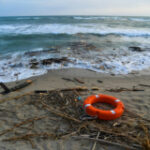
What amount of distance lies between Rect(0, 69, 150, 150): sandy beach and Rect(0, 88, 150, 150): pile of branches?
0.05 feet

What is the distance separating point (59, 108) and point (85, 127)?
78 centimetres

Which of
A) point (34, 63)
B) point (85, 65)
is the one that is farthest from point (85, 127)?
point (34, 63)

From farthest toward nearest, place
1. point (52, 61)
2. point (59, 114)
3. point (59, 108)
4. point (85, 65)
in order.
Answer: point (52, 61), point (85, 65), point (59, 108), point (59, 114)

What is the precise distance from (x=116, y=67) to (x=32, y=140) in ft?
14.5

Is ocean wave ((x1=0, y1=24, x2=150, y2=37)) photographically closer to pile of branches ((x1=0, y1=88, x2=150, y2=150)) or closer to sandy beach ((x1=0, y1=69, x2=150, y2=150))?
sandy beach ((x1=0, y1=69, x2=150, y2=150))

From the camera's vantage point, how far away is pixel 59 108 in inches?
111

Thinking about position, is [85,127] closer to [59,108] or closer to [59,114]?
[59,114]

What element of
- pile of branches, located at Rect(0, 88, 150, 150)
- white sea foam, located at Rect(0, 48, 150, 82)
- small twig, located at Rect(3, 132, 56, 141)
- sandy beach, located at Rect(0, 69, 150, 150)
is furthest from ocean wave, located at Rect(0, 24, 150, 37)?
small twig, located at Rect(3, 132, 56, 141)

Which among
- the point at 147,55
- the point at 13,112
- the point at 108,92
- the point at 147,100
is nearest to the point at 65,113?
the point at 13,112

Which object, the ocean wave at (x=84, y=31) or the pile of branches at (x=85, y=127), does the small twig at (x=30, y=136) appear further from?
the ocean wave at (x=84, y=31)

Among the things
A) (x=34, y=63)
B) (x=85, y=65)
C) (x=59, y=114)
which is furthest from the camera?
(x=34, y=63)

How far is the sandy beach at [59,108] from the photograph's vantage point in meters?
2.07

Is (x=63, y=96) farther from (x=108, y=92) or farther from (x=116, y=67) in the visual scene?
(x=116, y=67)

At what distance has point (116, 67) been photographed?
5.53 m
